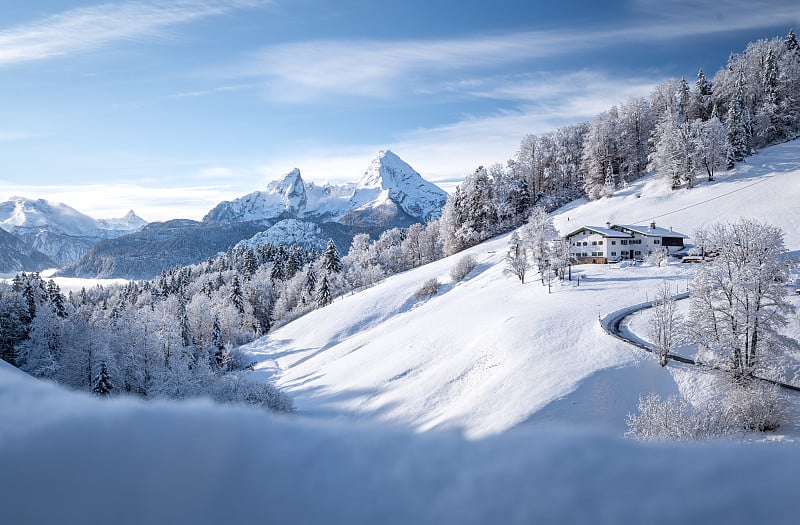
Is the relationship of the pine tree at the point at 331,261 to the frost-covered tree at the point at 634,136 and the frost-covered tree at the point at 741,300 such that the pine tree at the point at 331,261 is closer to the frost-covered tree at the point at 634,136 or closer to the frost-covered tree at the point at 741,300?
the frost-covered tree at the point at 634,136

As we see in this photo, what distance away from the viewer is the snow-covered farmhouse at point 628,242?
5162 centimetres

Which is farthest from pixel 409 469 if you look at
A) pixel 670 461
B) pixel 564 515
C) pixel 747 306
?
pixel 747 306

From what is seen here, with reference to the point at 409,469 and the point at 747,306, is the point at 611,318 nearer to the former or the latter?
the point at 747,306

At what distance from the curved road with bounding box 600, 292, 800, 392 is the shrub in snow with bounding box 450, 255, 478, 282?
981 inches

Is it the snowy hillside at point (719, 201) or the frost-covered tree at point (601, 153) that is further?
the frost-covered tree at point (601, 153)

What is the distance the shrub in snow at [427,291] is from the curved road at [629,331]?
24.3 metres

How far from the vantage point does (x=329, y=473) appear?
1.92 m

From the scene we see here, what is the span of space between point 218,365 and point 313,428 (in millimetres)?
51161

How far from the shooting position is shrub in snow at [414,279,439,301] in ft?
180

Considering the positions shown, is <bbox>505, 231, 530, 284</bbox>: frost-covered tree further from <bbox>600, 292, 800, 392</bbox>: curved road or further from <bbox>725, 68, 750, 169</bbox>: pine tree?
<bbox>725, 68, 750, 169</bbox>: pine tree

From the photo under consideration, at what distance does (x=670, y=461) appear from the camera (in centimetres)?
194

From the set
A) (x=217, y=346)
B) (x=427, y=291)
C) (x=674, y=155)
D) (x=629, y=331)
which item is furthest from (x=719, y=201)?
(x=217, y=346)

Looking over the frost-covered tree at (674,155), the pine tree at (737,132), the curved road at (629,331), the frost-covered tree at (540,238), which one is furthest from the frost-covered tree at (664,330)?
the pine tree at (737,132)

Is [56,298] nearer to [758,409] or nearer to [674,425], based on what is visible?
[674,425]
